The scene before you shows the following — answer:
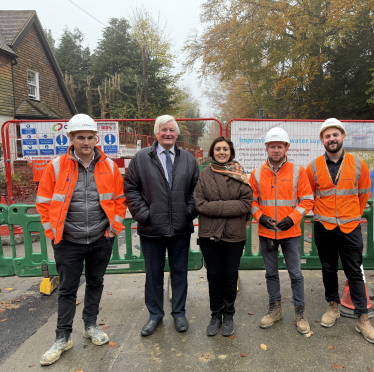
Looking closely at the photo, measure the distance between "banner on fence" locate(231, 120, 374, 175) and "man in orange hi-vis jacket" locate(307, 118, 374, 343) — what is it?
102 inches

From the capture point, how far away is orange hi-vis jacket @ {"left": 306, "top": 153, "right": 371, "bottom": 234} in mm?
3248

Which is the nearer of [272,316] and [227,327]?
[227,327]

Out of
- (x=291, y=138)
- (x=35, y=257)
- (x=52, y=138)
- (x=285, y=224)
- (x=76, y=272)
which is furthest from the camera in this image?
(x=52, y=138)

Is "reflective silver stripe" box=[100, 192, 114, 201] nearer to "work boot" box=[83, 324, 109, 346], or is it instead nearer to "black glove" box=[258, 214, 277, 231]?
"work boot" box=[83, 324, 109, 346]

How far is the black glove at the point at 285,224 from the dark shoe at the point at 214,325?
44.3 inches

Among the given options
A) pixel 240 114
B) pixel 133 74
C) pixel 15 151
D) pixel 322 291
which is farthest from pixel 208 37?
pixel 322 291

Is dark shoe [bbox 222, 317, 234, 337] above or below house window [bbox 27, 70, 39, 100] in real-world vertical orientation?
below

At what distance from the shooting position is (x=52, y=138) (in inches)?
256

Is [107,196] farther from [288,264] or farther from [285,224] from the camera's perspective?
[288,264]

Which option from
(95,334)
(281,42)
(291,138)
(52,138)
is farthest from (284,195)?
(281,42)

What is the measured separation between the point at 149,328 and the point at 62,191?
1648 mm

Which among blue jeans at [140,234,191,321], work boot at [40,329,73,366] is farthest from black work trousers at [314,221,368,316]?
work boot at [40,329,73,366]

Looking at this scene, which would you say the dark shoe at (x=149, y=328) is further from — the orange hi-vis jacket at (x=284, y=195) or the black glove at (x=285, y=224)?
the black glove at (x=285, y=224)

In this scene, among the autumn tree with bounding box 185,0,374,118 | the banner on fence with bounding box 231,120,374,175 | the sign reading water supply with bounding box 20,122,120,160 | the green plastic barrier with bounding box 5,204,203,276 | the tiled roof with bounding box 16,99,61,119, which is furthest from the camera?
the autumn tree with bounding box 185,0,374,118
